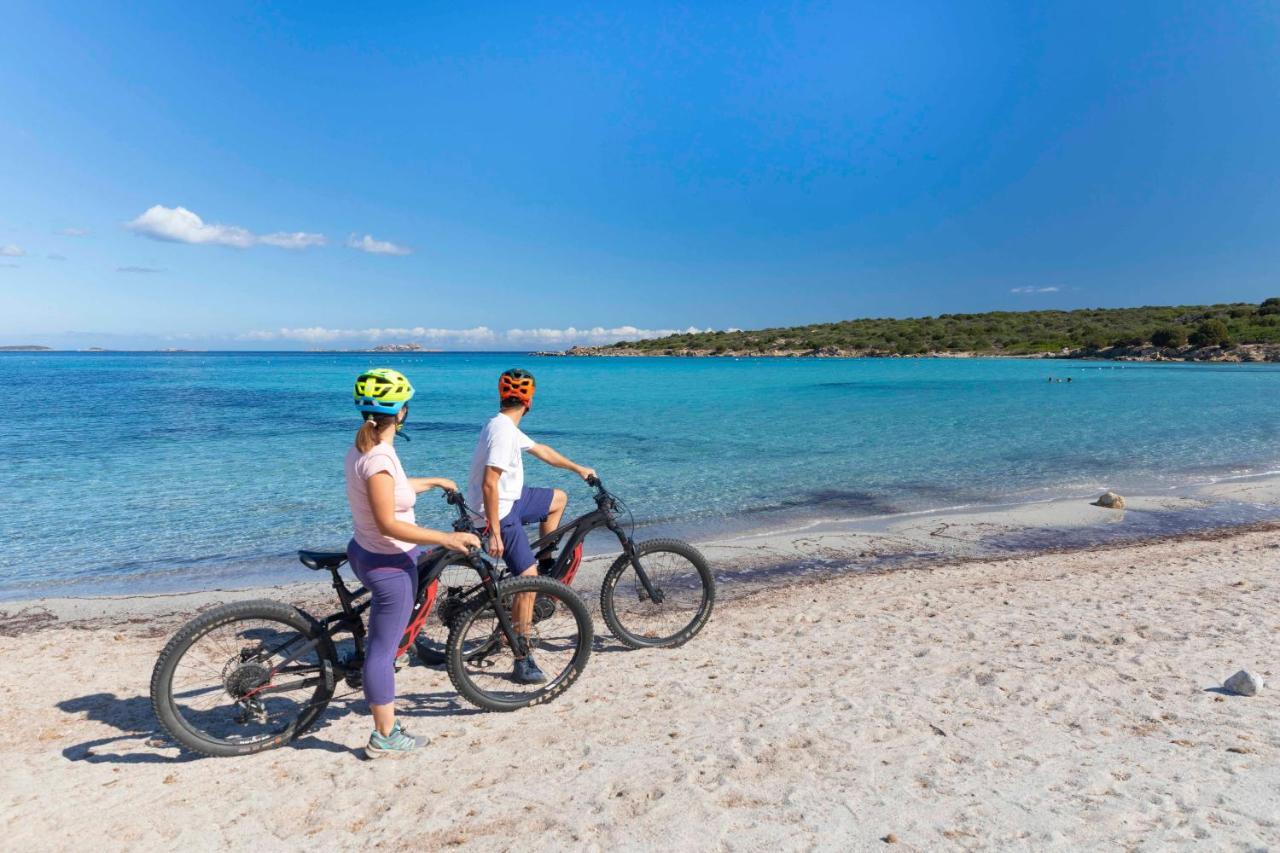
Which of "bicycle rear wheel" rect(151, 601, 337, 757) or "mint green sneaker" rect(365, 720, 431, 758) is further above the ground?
"bicycle rear wheel" rect(151, 601, 337, 757)

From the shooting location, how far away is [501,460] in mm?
5148

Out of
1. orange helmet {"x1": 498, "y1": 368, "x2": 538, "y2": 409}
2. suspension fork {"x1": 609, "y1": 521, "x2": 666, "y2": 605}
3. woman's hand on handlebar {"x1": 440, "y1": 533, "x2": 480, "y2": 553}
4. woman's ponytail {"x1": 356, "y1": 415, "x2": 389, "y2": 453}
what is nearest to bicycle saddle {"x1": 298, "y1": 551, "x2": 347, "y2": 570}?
woman's hand on handlebar {"x1": 440, "y1": 533, "x2": 480, "y2": 553}

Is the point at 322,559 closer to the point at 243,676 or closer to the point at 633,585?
the point at 243,676

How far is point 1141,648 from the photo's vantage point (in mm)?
6094

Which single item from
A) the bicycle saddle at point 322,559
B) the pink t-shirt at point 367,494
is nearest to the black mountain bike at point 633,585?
the bicycle saddle at point 322,559

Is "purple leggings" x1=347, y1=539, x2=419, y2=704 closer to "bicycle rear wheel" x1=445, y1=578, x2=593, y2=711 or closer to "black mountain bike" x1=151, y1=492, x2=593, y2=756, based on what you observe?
"black mountain bike" x1=151, y1=492, x2=593, y2=756

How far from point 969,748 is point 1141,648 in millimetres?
2876

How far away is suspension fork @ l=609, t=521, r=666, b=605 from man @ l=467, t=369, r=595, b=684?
70cm

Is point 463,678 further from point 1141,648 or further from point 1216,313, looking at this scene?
point 1216,313

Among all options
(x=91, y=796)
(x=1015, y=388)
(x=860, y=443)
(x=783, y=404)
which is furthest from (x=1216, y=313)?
(x=91, y=796)

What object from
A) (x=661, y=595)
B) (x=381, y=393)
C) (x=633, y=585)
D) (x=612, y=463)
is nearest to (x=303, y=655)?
(x=381, y=393)

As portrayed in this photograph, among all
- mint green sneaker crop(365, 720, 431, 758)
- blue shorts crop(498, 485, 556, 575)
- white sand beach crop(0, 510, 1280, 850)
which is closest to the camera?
white sand beach crop(0, 510, 1280, 850)

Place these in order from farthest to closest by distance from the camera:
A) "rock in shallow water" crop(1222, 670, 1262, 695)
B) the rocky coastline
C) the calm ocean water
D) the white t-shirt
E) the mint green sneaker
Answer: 1. the rocky coastline
2. the calm ocean water
3. the white t-shirt
4. "rock in shallow water" crop(1222, 670, 1262, 695)
5. the mint green sneaker

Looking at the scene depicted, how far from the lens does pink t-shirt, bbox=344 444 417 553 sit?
3867 millimetres
